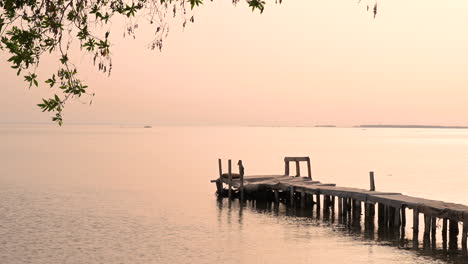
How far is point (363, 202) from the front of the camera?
112ft

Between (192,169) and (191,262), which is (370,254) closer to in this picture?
(191,262)

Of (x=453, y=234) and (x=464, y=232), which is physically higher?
(x=464, y=232)

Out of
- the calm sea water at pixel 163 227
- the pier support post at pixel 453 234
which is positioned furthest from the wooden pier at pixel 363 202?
the calm sea water at pixel 163 227

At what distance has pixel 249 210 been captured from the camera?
37719 mm

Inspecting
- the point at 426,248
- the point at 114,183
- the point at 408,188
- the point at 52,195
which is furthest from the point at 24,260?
the point at 408,188

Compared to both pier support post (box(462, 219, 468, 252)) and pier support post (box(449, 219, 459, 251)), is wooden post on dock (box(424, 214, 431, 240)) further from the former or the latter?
pier support post (box(462, 219, 468, 252))

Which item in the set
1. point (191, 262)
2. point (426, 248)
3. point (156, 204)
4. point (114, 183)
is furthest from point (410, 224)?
point (114, 183)

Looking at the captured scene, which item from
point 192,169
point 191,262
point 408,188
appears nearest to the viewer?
point 191,262

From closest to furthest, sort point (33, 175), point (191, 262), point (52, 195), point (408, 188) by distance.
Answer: point (191, 262)
point (52, 195)
point (408, 188)
point (33, 175)

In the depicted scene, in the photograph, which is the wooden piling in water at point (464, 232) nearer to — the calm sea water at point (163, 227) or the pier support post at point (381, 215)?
the calm sea water at point (163, 227)

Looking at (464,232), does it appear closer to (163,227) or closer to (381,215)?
(381,215)

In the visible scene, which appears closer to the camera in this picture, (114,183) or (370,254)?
(370,254)

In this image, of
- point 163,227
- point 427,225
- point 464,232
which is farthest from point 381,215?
point 163,227

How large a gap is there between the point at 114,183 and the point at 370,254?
35.4 metres
